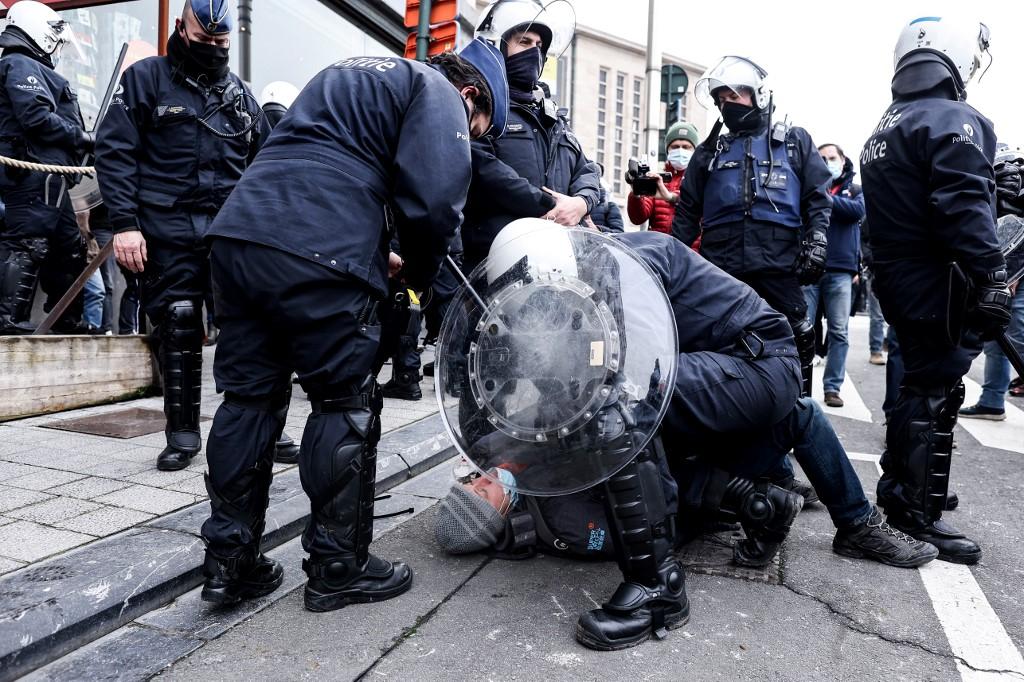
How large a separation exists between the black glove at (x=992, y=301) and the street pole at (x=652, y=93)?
10.3 meters

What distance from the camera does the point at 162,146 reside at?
127 inches

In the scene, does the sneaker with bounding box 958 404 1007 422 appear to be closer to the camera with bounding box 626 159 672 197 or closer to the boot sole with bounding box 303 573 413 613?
the camera with bounding box 626 159 672 197

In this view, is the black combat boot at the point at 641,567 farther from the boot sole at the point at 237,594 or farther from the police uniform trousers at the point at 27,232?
the police uniform trousers at the point at 27,232

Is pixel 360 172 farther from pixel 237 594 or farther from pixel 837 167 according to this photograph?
pixel 837 167

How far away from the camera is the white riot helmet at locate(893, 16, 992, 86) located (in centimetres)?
282

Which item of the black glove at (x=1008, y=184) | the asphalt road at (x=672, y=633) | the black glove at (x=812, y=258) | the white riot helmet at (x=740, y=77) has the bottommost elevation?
the asphalt road at (x=672, y=633)

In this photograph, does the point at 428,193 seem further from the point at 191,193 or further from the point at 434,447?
the point at 434,447

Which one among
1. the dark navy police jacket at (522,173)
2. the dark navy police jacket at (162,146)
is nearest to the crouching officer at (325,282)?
the dark navy police jacket at (522,173)

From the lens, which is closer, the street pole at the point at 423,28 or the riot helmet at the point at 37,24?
the riot helmet at the point at 37,24

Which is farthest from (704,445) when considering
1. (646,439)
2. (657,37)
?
(657,37)

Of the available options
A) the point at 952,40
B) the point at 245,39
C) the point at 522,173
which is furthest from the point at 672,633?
the point at 245,39

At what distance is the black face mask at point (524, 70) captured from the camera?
10.6 feet

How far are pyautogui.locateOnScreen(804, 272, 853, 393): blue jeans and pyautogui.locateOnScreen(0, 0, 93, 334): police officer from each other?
16.3 ft

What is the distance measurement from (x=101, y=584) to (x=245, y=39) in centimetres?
639
